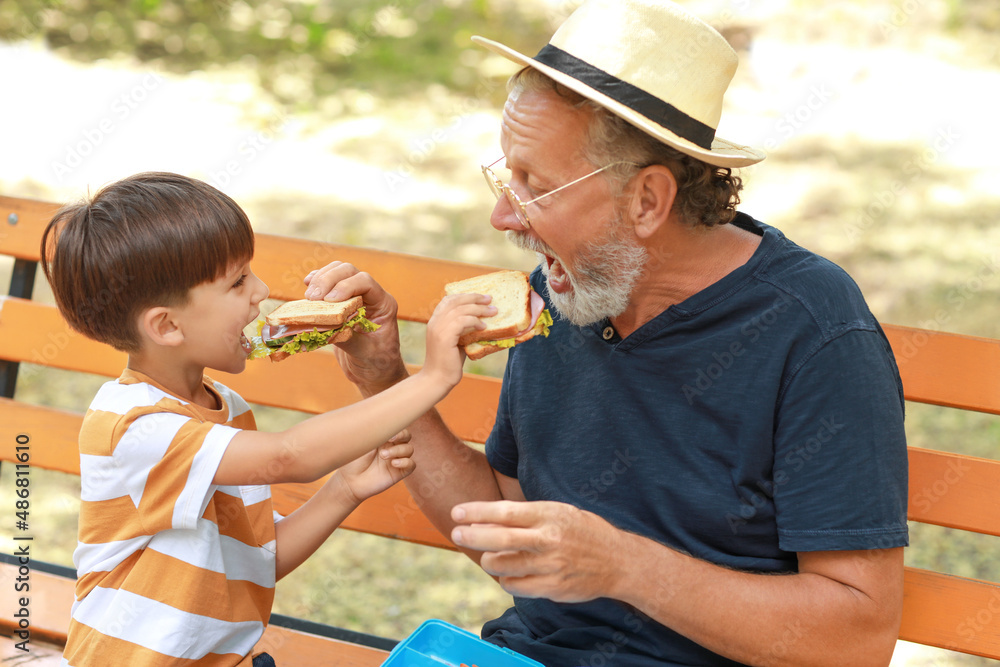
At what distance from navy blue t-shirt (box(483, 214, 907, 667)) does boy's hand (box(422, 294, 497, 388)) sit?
0.46 meters

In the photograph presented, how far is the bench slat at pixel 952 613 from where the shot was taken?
8.23ft

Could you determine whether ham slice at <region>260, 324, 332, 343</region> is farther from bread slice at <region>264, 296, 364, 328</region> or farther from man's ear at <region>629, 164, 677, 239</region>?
man's ear at <region>629, 164, 677, 239</region>

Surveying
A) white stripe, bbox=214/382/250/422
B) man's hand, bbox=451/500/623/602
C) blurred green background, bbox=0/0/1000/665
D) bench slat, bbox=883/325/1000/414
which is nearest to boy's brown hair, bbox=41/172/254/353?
white stripe, bbox=214/382/250/422

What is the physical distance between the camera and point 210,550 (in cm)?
214

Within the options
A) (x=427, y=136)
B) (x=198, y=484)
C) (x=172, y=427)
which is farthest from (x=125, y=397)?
(x=427, y=136)

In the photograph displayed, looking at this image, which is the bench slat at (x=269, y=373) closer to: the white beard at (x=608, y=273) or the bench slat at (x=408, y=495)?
the bench slat at (x=408, y=495)

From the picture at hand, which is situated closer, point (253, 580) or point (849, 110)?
point (253, 580)

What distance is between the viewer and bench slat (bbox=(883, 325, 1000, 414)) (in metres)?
2.57

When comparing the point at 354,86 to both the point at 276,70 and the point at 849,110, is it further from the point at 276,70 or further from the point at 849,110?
the point at 849,110

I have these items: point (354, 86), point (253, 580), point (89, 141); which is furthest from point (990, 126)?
point (89, 141)

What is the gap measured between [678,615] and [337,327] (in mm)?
1152

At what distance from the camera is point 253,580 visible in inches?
91.6

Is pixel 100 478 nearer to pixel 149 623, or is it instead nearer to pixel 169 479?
pixel 169 479

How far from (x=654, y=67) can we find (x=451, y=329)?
87 cm
